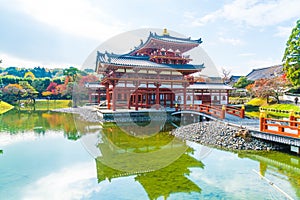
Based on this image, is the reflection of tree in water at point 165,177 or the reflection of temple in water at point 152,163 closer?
the reflection of tree in water at point 165,177

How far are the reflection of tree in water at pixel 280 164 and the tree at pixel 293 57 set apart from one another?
67.7ft

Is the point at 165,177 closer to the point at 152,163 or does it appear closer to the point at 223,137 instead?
the point at 152,163

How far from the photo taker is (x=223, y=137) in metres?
11.0

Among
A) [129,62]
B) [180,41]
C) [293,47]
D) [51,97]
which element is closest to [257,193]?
[129,62]

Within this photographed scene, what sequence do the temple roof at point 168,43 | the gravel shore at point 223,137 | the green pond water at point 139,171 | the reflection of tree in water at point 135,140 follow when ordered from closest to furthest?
the green pond water at point 139,171 < the gravel shore at point 223,137 < the reflection of tree in water at point 135,140 < the temple roof at point 168,43

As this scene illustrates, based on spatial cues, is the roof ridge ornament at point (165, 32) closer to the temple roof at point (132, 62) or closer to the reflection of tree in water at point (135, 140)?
the temple roof at point (132, 62)

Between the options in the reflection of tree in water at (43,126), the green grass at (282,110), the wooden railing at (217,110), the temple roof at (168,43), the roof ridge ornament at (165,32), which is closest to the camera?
the wooden railing at (217,110)

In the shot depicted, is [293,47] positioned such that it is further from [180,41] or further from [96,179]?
[96,179]

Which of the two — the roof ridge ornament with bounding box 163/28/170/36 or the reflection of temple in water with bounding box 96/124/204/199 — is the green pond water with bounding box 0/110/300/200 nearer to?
the reflection of temple in water with bounding box 96/124/204/199

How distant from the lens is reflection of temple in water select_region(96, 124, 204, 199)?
641 centimetres

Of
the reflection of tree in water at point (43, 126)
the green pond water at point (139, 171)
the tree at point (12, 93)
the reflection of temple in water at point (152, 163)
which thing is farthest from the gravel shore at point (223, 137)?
the tree at point (12, 93)

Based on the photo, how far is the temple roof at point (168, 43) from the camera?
70.4 feet

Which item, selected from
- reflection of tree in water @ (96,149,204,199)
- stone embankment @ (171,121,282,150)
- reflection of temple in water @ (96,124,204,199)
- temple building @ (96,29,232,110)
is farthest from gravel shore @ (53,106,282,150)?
temple building @ (96,29,232,110)

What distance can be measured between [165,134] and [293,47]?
2286 centimetres
